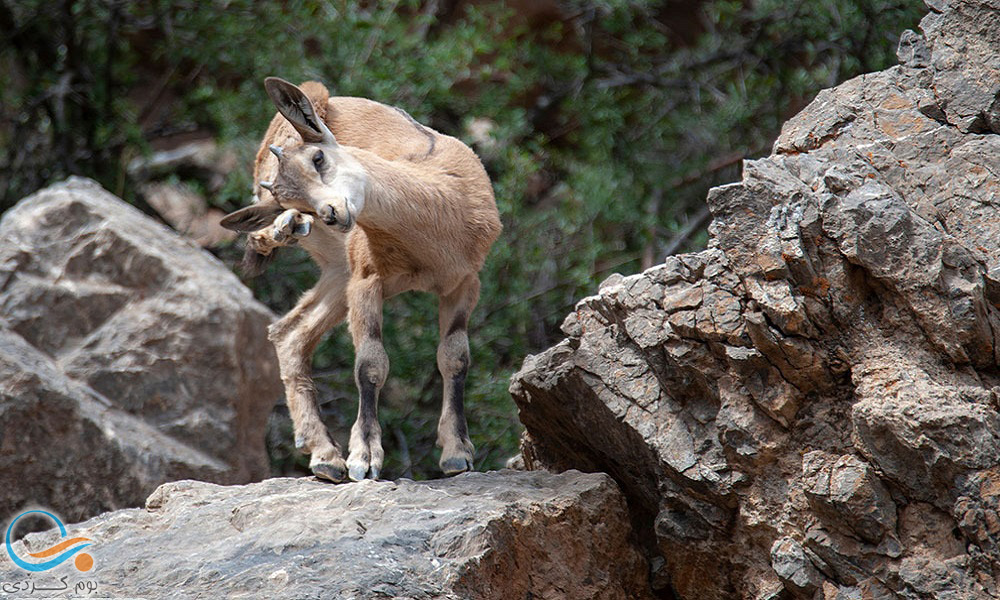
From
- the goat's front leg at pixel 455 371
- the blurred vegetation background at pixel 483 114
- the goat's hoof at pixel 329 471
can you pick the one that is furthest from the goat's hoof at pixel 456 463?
the blurred vegetation background at pixel 483 114

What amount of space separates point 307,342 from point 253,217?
882mm

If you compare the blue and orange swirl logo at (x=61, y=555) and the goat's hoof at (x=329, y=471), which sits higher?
the goat's hoof at (x=329, y=471)

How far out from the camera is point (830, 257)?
13.5 ft

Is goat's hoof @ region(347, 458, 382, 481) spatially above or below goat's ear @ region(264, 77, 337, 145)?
below

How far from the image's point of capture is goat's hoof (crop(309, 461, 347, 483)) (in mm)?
5203

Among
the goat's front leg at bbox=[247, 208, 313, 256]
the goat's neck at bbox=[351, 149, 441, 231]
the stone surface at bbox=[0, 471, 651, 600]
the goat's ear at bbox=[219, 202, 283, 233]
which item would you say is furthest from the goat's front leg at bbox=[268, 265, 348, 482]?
the goat's front leg at bbox=[247, 208, 313, 256]

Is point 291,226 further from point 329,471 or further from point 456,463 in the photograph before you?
point 456,463

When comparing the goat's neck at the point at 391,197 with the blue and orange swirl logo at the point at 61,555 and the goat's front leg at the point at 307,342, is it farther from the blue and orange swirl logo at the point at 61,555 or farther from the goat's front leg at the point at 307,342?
the blue and orange swirl logo at the point at 61,555

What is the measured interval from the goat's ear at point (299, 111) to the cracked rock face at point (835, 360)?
1.53 m

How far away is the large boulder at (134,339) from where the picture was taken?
6.52 metres

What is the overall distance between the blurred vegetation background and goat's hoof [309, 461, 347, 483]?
2758 millimetres

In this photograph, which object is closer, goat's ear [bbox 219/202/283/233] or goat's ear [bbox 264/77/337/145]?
goat's ear [bbox 264/77/337/145]

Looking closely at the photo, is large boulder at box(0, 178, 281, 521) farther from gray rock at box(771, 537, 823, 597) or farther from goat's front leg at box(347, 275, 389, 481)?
gray rock at box(771, 537, 823, 597)

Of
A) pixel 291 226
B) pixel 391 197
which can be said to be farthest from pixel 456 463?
pixel 291 226
